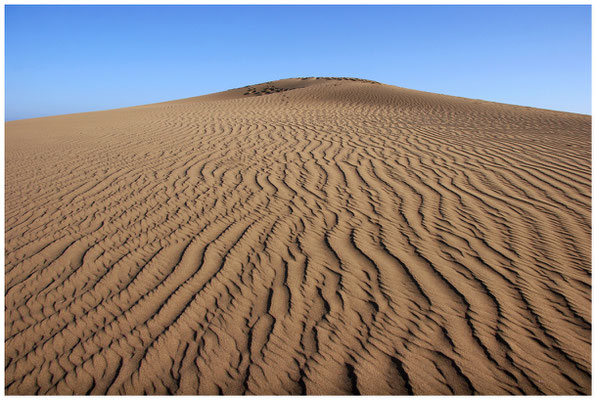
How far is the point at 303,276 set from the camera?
2988 mm

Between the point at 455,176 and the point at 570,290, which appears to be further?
the point at 455,176

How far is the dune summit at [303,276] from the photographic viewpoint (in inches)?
83.4

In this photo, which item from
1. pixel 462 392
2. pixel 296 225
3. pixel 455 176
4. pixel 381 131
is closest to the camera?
pixel 462 392

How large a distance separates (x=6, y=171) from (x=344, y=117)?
8.85 metres

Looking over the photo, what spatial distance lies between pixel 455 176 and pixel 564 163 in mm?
1954

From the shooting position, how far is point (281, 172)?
568cm

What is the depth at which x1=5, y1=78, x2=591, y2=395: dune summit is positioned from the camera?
212cm

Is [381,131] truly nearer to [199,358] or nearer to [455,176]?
[455,176]

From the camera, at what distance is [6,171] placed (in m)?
6.72

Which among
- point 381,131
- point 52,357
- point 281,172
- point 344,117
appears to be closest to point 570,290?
point 52,357

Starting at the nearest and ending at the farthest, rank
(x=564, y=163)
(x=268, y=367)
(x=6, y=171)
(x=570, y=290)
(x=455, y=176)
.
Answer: (x=268, y=367), (x=570, y=290), (x=455, y=176), (x=564, y=163), (x=6, y=171)

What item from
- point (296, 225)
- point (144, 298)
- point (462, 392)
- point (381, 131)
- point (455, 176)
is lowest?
point (462, 392)

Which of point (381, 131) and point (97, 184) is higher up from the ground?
point (381, 131)

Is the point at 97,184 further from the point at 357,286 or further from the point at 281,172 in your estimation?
the point at 357,286
